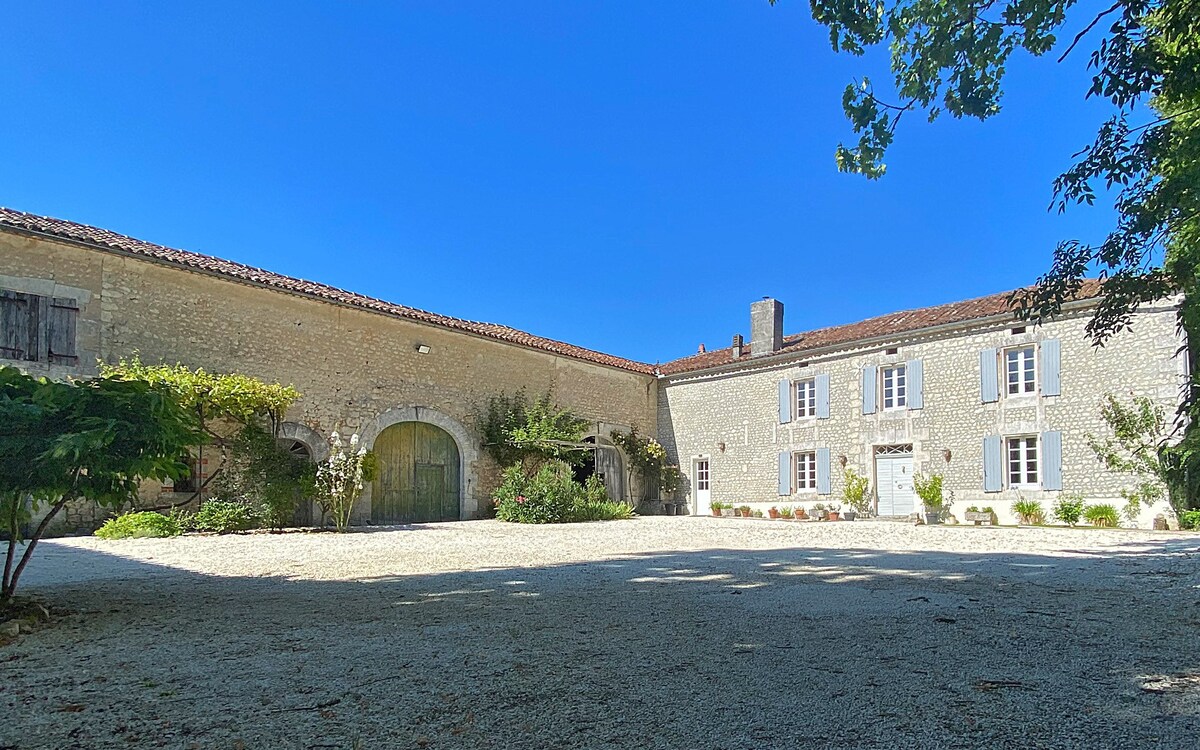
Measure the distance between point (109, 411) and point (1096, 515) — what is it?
586 inches

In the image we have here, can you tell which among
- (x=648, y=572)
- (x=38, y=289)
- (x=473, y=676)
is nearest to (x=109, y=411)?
(x=473, y=676)

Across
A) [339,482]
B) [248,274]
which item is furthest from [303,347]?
[339,482]

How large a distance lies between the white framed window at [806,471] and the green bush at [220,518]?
12297 millimetres

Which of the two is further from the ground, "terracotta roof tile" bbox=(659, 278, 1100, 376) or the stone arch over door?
"terracotta roof tile" bbox=(659, 278, 1100, 376)

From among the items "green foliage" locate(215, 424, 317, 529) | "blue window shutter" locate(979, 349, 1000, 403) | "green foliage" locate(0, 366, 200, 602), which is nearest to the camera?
"green foliage" locate(0, 366, 200, 602)

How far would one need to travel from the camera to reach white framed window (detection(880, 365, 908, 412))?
16422 millimetres

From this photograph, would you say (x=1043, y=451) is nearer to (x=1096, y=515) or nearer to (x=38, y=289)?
(x=1096, y=515)

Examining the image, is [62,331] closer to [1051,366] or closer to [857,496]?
[857,496]

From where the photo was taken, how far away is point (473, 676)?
2969 millimetres

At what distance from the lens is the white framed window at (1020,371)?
47.8 ft

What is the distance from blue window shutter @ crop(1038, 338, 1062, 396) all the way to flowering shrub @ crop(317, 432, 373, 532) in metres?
12.7

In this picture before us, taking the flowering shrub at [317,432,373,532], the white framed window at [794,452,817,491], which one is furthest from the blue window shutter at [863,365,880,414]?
the flowering shrub at [317,432,373,532]

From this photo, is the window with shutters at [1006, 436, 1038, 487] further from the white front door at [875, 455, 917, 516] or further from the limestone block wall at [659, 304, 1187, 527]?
the white front door at [875, 455, 917, 516]

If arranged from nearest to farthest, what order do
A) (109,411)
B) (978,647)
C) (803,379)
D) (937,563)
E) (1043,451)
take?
1. (978,647)
2. (109,411)
3. (937,563)
4. (1043,451)
5. (803,379)
